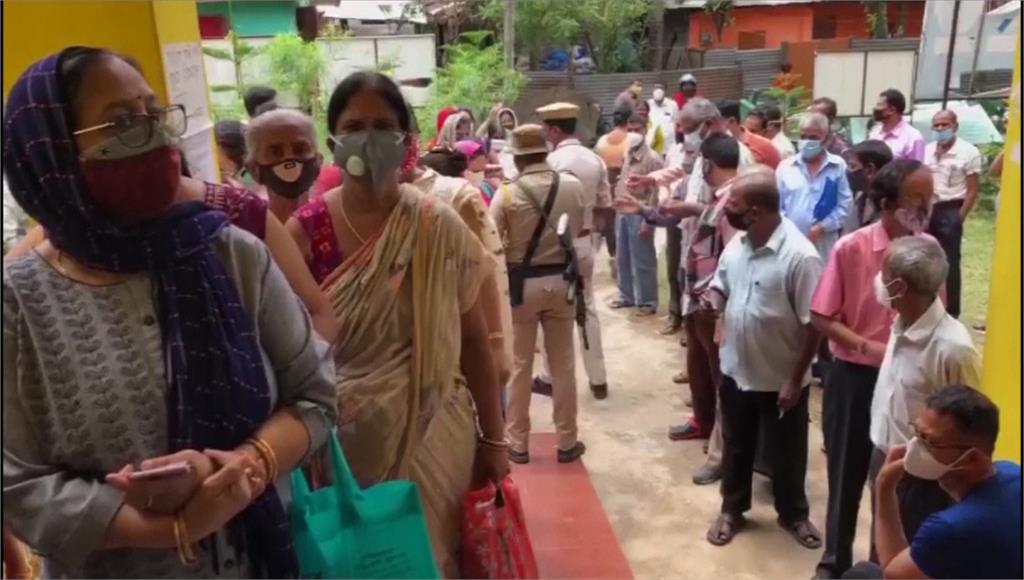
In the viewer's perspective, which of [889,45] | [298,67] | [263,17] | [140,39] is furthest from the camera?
[263,17]

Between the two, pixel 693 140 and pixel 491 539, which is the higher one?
pixel 693 140

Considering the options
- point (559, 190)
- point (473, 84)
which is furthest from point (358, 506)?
point (473, 84)

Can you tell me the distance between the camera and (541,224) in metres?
4.46

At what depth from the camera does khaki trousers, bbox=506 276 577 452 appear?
457 cm

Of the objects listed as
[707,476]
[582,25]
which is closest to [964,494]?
[707,476]

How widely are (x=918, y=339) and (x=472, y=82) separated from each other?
9249 millimetres

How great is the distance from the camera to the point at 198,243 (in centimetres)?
135

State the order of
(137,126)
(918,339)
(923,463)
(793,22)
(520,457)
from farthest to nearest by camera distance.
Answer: (793,22) < (520,457) < (918,339) < (923,463) < (137,126)

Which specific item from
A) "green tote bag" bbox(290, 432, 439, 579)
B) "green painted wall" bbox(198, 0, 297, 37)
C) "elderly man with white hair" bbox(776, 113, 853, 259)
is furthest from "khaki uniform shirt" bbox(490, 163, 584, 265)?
"green painted wall" bbox(198, 0, 297, 37)

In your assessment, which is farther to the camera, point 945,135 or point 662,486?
point 945,135

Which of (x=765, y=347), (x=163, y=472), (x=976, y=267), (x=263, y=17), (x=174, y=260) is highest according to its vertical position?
(x=263, y=17)

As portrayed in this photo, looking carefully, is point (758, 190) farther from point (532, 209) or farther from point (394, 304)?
point (394, 304)

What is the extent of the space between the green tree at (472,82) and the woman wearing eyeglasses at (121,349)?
8.56 metres

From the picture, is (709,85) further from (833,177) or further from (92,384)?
(92,384)
